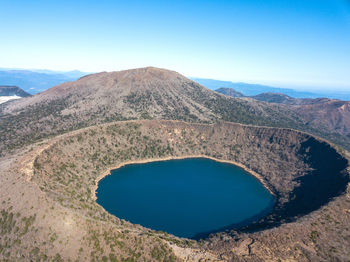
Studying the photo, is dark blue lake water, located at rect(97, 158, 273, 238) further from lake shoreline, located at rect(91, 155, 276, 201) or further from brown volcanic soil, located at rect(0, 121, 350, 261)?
brown volcanic soil, located at rect(0, 121, 350, 261)

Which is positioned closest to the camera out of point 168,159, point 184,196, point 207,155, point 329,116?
point 184,196

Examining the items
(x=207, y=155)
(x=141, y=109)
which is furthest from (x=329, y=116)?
(x=141, y=109)

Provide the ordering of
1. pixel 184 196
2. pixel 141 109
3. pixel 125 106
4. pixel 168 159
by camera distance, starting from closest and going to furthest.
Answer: pixel 184 196, pixel 168 159, pixel 141 109, pixel 125 106

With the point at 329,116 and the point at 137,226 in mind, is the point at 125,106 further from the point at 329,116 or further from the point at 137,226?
the point at 329,116

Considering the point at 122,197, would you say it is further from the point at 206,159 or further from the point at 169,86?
the point at 169,86

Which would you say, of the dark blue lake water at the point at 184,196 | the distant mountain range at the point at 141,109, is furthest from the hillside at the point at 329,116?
the dark blue lake water at the point at 184,196

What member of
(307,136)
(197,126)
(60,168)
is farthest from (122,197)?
(307,136)

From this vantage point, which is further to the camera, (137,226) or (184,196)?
(184,196)
